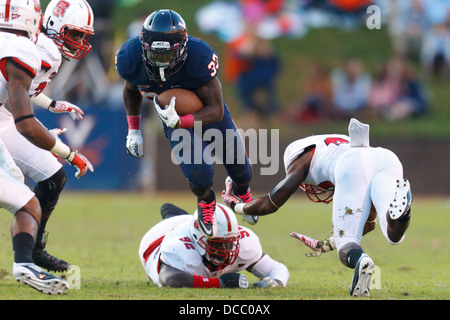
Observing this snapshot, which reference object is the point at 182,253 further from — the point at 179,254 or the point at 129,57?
the point at 129,57

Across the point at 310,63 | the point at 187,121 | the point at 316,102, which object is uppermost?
the point at 310,63

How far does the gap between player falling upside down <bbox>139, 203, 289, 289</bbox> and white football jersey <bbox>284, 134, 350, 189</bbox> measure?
67cm

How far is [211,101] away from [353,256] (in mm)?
1759

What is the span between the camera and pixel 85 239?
9.43 metres

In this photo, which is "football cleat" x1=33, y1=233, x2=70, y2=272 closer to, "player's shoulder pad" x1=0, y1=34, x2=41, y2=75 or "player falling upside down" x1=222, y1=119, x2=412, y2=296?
"player falling upside down" x1=222, y1=119, x2=412, y2=296

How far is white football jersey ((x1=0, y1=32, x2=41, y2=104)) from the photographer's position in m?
5.25

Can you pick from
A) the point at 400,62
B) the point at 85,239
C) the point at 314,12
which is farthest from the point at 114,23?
the point at 85,239

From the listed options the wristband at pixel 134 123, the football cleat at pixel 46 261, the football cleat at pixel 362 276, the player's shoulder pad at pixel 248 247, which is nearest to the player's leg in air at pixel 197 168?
the player's shoulder pad at pixel 248 247

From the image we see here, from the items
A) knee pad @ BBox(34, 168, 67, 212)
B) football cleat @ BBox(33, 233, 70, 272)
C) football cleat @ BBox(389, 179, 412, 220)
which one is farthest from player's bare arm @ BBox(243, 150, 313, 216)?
football cleat @ BBox(33, 233, 70, 272)

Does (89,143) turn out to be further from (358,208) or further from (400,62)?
(358,208)

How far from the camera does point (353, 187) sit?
5.71 m

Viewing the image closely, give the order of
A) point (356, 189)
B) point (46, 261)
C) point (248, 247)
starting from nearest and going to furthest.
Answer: point (356, 189) < point (248, 247) < point (46, 261)

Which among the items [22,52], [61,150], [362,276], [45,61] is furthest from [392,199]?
[45,61]

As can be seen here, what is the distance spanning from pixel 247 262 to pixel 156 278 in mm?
729
